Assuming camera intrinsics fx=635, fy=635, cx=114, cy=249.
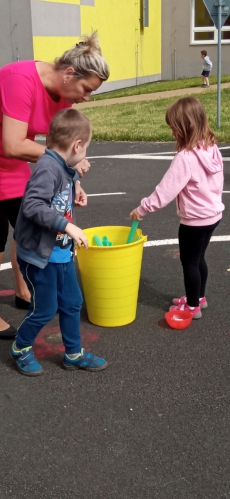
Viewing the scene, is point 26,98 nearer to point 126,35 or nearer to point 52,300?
point 52,300

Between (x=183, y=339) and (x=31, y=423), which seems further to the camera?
(x=183, y=339)

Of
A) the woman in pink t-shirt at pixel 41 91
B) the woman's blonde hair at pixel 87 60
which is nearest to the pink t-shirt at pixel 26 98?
the woman in pink t-shirt at pixel 41 91

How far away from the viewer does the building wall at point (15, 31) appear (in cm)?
1752

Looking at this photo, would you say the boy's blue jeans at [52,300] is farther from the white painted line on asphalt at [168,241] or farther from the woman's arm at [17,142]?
the white painted line on asphalt at [168,241]

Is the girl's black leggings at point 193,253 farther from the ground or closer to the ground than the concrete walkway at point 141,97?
closer to the ground

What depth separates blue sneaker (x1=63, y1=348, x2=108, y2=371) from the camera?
137 inches

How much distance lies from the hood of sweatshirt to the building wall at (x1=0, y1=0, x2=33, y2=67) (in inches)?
599

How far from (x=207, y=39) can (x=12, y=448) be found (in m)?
26.0

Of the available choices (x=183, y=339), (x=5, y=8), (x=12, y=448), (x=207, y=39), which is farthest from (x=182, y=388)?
(x=207, y=39)

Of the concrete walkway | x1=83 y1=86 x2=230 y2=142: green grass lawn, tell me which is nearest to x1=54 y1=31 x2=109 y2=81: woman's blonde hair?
x1=83 y1=86 x2=230 y2=142: green grass lawn

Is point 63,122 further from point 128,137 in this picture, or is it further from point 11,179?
point 128,137

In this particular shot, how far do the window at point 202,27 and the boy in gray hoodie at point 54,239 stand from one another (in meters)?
24.8

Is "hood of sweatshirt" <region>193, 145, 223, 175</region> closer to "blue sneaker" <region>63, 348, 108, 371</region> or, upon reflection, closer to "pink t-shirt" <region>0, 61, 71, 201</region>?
"pink t-shirt" <region>0, 61, 71, 201</region>

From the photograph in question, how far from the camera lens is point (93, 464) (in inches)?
106
